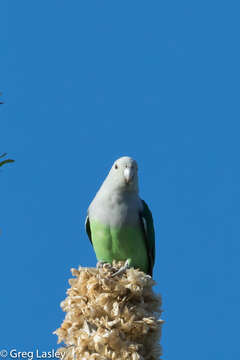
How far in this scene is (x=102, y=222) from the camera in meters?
9.34

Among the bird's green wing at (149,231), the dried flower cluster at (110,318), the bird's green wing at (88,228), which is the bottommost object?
the dried flower cluster at (110,318)

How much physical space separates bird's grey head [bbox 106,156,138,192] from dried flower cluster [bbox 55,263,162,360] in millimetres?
1816

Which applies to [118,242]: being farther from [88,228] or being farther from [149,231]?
[88,228]

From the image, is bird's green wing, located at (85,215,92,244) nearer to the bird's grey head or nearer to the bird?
the bird

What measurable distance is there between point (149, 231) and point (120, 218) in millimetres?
640

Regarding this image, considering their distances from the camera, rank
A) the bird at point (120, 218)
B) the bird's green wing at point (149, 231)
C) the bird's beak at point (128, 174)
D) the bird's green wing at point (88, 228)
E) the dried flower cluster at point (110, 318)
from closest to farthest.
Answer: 1. the dried flower cluster at point (110, 318)
2. the bird's beak at point (128, 174)
3. the bird at point (120, 218)
4. the bird's green wing at point (149, 231)
5. the bird's green wing at point (88, 228)

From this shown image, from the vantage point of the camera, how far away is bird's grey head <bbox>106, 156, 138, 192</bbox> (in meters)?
9.17

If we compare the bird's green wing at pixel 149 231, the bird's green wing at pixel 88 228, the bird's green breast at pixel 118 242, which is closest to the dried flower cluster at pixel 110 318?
the bird's green breast at pixel 118 242

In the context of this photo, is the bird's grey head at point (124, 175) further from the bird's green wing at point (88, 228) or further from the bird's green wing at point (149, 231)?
the bird's green wing at point (88, 228)

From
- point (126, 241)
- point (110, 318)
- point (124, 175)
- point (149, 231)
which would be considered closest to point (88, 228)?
point (126, 241)

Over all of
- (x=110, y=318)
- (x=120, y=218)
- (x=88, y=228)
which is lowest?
(x=110, y=318)

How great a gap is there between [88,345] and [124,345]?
394 mm

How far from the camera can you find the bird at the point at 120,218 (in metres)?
9.29

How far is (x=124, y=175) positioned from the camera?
920 cm
